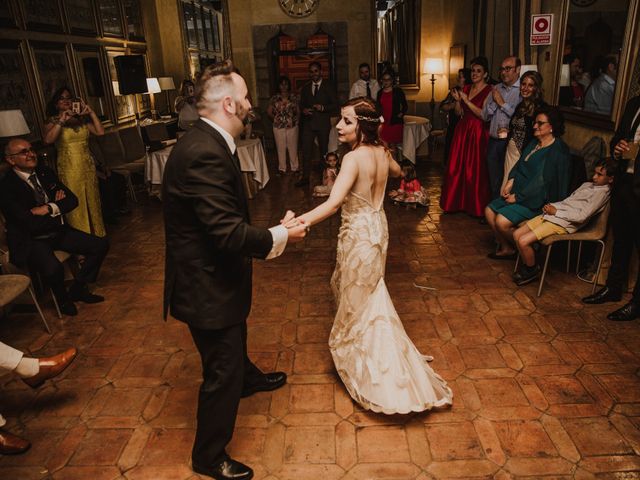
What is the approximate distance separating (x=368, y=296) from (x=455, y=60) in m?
8.49

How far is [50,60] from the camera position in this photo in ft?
21.4

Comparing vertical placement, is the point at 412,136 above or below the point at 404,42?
below

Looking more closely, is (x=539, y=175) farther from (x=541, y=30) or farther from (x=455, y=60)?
(x=455, y=60)

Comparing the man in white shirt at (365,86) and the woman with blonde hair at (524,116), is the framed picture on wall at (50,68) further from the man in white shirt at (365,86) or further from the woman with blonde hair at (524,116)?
the woman with blonde hair at (524,116)

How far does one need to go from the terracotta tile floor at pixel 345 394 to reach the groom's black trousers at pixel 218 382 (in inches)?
13.1

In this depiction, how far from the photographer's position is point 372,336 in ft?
8.53

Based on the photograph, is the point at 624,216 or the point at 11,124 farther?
the point at 11,124

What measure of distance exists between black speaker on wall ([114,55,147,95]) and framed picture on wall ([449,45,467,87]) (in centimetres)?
575

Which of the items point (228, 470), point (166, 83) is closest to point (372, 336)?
point (228, 470)

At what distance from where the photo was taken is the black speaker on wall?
25.7 feet

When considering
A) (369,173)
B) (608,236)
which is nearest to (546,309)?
(608,236)

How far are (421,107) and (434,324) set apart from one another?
27.4 ft

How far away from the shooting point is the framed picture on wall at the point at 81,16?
7120 millimetres

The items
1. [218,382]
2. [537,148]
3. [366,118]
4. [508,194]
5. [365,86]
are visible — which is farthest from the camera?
[365,86]
